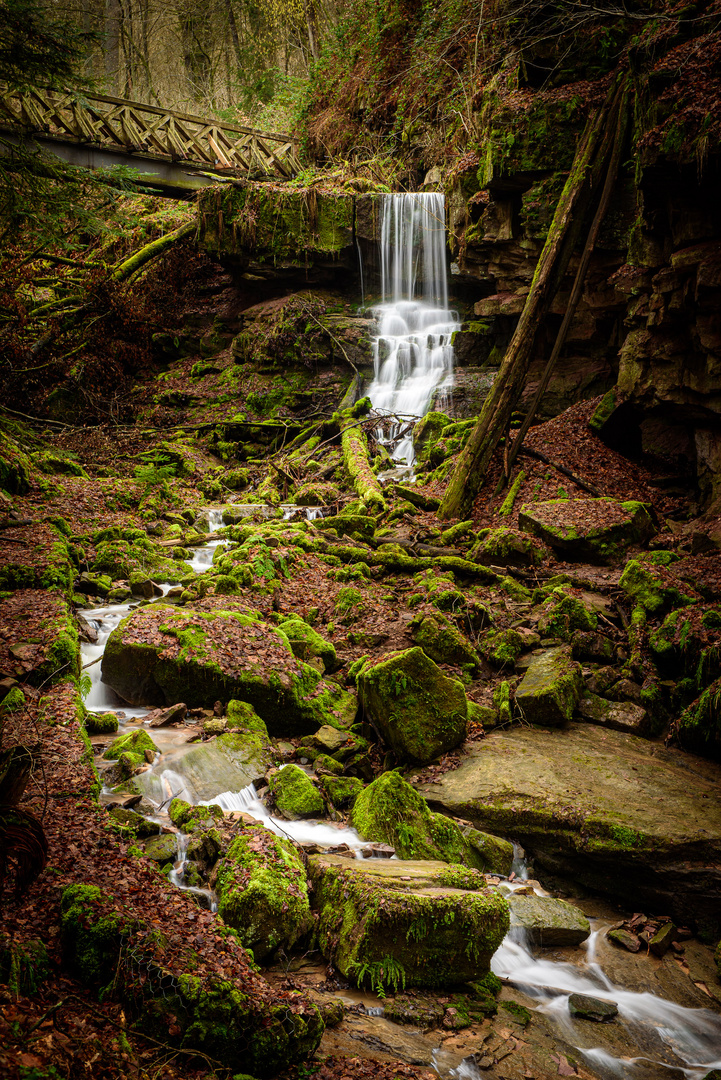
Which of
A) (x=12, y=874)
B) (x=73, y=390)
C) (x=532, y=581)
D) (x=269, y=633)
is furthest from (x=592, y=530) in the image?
(x=73, y=390)

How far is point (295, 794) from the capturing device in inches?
195

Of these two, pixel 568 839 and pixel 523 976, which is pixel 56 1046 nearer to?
pixel 523 976

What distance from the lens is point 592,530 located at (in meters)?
8.55

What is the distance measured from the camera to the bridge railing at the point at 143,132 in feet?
49.2

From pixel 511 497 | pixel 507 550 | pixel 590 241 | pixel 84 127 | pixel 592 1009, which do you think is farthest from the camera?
pixel 84 127

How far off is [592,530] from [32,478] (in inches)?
353

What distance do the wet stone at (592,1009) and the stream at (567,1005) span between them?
1.5 inches

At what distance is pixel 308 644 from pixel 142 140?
52.2 feet

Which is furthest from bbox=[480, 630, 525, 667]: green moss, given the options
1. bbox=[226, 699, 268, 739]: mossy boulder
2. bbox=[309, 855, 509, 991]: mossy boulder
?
bbox=[309, 855, 509, 991]: mossy boulder

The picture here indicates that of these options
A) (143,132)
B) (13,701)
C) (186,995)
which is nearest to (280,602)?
(13,701)

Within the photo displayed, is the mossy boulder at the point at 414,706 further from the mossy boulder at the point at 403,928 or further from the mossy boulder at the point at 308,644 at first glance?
the mossy boulder at the point at 403,928

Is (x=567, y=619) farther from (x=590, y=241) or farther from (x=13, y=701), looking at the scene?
(x=590, y=241)

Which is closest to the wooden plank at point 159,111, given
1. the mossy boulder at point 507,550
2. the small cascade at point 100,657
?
the small cascade at point 100,657

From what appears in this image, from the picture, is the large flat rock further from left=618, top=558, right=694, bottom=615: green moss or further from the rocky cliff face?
the rocky cliff face
